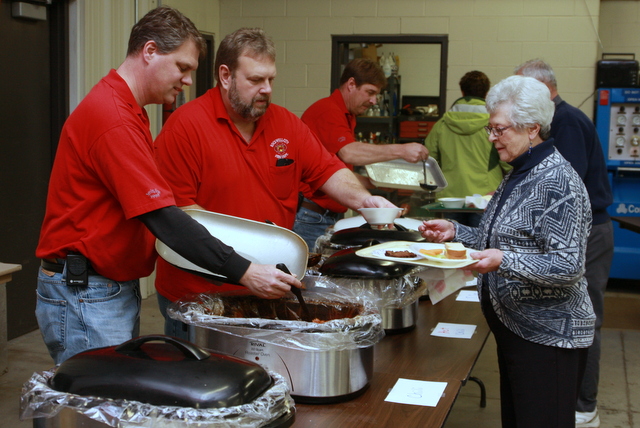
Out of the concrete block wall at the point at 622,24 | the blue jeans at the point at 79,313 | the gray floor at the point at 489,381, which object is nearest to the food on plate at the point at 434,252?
the blue jeans at the point at 79,313

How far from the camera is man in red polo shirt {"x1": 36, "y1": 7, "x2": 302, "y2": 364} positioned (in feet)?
5.02

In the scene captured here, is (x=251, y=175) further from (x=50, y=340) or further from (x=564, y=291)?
(x=564, y=291)

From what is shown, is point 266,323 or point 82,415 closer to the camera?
point 82,415

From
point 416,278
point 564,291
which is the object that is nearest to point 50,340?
point 416,278

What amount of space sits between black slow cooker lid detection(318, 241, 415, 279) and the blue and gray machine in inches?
172

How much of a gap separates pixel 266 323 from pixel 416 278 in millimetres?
837

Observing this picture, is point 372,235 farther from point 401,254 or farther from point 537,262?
point 537,262

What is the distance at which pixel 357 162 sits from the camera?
3428mm

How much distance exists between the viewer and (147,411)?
3.54ft

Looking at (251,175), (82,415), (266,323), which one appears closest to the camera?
(82,415)

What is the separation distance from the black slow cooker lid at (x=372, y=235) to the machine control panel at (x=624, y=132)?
13.4ft

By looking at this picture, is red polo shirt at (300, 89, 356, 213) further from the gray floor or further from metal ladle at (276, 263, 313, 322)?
metal ladle at (276, 263, 313, 322)

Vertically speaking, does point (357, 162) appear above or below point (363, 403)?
above

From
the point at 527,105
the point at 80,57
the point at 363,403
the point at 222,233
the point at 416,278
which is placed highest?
the point at 80,57
